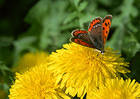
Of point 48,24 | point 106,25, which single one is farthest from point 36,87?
point 48,24

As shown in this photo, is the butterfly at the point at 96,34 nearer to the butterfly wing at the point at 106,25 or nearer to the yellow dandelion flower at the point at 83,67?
the butterfly wing at the point at 106,25

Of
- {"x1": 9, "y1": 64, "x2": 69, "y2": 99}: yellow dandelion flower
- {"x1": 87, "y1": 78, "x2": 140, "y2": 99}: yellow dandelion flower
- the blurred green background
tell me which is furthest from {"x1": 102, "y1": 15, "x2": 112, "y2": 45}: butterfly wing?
the blurred green background

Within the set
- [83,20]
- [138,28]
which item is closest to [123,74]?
[83,20]

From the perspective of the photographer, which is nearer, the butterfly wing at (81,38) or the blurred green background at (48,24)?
the butterfly wing at (81,38)

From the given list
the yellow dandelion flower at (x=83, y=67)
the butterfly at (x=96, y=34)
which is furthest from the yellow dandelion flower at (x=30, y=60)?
the butterfly at (x=96, y=34)

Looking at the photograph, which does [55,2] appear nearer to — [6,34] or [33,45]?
[33,45]

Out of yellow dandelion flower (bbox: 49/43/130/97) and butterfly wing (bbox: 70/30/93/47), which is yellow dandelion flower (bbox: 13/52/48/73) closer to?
yellow dandelion flower (bbox: 49/43/130/97)
